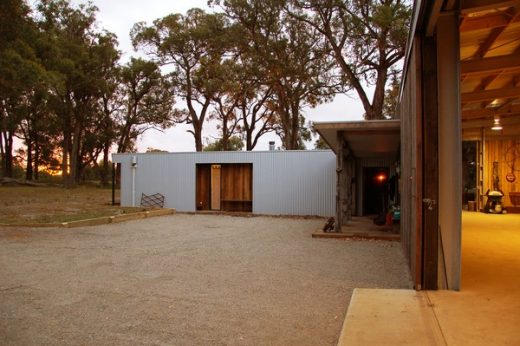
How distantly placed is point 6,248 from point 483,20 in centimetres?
868

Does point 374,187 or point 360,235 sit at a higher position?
point 374,187

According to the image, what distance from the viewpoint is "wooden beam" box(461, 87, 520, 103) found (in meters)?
8.99

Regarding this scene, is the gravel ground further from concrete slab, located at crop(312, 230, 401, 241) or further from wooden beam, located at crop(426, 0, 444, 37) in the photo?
wooden beam, located at crop(426, 0, 444, 37)

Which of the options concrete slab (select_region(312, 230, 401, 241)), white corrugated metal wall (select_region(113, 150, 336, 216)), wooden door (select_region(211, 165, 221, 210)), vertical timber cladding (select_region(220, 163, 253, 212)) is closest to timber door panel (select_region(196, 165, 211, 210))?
wooden door (select_region(211, 165, 221, 210))

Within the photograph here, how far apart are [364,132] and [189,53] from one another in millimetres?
21395

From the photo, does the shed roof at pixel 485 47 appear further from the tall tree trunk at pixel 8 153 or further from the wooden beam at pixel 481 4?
the tall tree trunk at pixel 8 153

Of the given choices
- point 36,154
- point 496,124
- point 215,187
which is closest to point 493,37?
point 496,124

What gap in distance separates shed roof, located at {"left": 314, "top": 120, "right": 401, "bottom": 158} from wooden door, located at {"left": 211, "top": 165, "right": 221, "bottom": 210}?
693 centimetres

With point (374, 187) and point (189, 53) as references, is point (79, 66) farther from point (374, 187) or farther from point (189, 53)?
point (374, 187)

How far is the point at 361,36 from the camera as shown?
19266 millimetres

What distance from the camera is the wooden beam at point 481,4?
4.14 meters

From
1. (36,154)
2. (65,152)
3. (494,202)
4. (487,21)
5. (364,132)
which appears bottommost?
(494,202)

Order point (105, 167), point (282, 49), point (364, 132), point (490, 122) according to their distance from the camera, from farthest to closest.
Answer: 1. point (105, 167)
2. point (282, 49)
3. point (490, 122)
4. point (364, 132)

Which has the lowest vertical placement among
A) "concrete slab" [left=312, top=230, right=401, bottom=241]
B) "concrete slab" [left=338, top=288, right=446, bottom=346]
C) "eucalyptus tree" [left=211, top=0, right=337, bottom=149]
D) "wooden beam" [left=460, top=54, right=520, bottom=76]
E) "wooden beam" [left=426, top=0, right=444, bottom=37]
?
"concrete slab" [left=312, top=230, right=401, bottom=241]
